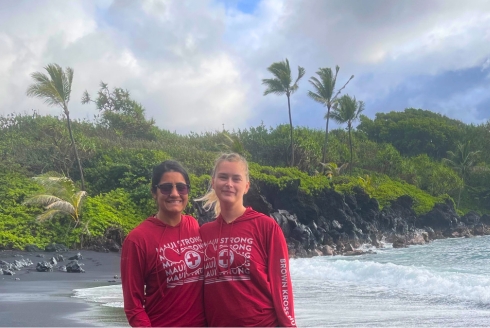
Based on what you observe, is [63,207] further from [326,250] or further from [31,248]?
[326,250]

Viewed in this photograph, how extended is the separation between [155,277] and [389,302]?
7.45 m

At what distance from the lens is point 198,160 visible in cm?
2600

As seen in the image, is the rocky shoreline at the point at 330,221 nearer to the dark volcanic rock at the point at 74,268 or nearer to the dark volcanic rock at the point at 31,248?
the dark volcanic rock at the point at 31,248

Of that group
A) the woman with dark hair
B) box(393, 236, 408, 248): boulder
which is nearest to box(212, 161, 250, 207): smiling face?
the woman with dark hair

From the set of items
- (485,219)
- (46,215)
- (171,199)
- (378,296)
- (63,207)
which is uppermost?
(63,207)

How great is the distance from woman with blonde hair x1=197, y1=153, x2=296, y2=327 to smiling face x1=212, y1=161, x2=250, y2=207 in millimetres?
157

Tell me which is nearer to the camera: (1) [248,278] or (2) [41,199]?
(1) [248,278]

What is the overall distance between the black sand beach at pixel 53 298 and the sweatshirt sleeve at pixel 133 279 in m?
3.96

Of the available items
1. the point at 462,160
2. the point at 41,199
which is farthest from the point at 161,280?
the point at 462,160

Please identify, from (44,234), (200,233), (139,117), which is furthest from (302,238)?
(200,233)

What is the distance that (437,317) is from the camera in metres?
7.49

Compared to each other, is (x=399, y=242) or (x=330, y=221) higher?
(x=330, y=221)

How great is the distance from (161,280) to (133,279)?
13cm

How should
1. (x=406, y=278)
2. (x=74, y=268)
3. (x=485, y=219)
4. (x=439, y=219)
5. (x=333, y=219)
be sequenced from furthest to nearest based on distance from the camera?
(x=485, y=219) < (x=439, y=219) < (x=333, y=219) < (x=74, y=268) < (x=406, y=278)
